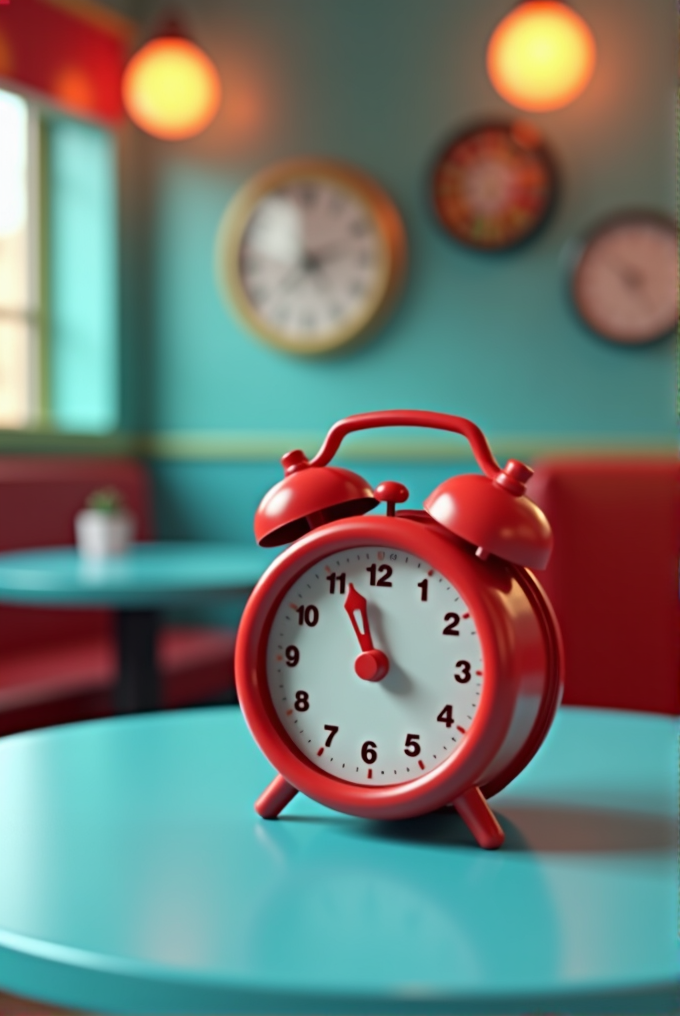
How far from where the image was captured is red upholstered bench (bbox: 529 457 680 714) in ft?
7.98

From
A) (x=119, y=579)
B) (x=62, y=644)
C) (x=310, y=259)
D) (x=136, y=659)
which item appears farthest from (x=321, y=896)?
(x=310, y=259)

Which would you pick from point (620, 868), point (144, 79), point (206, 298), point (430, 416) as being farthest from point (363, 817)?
point (206, 298)

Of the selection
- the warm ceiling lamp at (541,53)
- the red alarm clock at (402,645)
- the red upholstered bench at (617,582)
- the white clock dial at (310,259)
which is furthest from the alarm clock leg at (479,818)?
the white clock dial at (310,259)

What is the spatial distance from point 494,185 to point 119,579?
97.5 inches

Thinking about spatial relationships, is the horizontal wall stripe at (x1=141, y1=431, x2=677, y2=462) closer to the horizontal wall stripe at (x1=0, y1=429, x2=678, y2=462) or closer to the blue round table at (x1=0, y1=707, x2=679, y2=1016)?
the horizontal wall stripe at (x1=0, y1=429, x2=678, y2=462)

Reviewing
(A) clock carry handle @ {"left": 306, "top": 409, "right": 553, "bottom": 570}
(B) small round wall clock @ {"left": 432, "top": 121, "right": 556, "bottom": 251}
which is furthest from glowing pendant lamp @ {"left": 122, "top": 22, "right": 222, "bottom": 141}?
(A) clock carry handle @ {"left": 306, "top": 409, "right": 553, "bottom": 570}

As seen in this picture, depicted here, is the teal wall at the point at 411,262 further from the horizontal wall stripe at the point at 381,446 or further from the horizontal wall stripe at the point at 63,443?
the horizontal wall stripe at the point at 63,443

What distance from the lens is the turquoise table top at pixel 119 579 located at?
8.99ft

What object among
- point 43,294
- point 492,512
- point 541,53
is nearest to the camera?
point 492,512

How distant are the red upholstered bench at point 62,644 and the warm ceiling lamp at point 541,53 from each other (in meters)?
2.02

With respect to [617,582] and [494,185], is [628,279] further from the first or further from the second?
[617,582]

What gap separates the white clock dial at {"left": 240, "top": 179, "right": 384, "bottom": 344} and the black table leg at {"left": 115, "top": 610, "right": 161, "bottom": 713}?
1932 millimetres

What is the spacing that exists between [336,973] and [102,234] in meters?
4.69

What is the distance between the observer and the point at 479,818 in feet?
2.88
